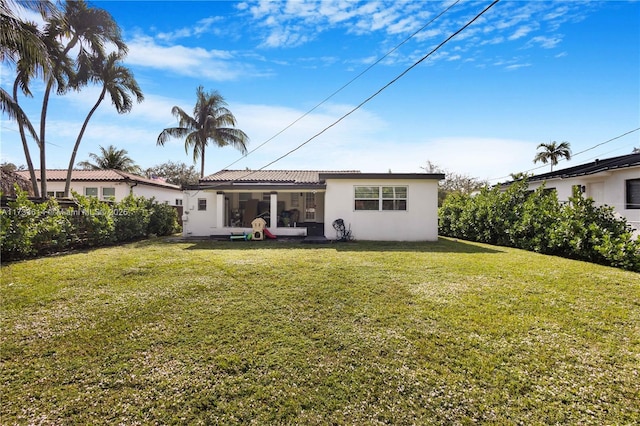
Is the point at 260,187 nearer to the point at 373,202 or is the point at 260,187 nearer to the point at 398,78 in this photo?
the point at 373,202

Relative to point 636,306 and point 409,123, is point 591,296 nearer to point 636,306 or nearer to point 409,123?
point 636,306

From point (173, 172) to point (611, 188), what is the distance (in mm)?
40437

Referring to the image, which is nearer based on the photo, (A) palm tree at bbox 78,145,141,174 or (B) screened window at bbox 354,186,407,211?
(B) screened window at bbox 354,186,407,211

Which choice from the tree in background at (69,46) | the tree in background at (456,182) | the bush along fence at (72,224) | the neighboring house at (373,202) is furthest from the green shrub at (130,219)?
the tree in background at (456,182)

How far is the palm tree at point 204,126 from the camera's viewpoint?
23.4 m

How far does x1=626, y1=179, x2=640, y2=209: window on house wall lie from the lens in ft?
36.0

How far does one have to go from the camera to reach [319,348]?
11.7 ft

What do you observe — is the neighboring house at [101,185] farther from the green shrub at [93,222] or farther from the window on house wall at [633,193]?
the window on house wall at [633,193]

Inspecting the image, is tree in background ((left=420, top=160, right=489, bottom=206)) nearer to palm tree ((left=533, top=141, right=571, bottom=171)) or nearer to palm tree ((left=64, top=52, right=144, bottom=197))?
palm tree ((left=533, top=141, right=571, bottom=171))

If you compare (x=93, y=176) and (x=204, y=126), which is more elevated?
(x=204, y=126)

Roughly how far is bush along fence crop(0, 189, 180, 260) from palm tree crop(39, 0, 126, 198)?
6.76 metres

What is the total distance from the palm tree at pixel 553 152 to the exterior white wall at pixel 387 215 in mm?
29180

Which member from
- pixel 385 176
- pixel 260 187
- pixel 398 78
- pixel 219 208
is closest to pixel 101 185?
pixel 219 208

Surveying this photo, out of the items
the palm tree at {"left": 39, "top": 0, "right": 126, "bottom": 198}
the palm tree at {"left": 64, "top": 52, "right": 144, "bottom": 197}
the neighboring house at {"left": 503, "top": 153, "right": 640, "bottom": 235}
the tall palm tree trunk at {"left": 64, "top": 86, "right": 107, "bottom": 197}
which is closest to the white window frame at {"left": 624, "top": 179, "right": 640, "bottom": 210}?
the neighboring house at {"left": 503, "top": 153, "right": 640, "bottom": 235}
